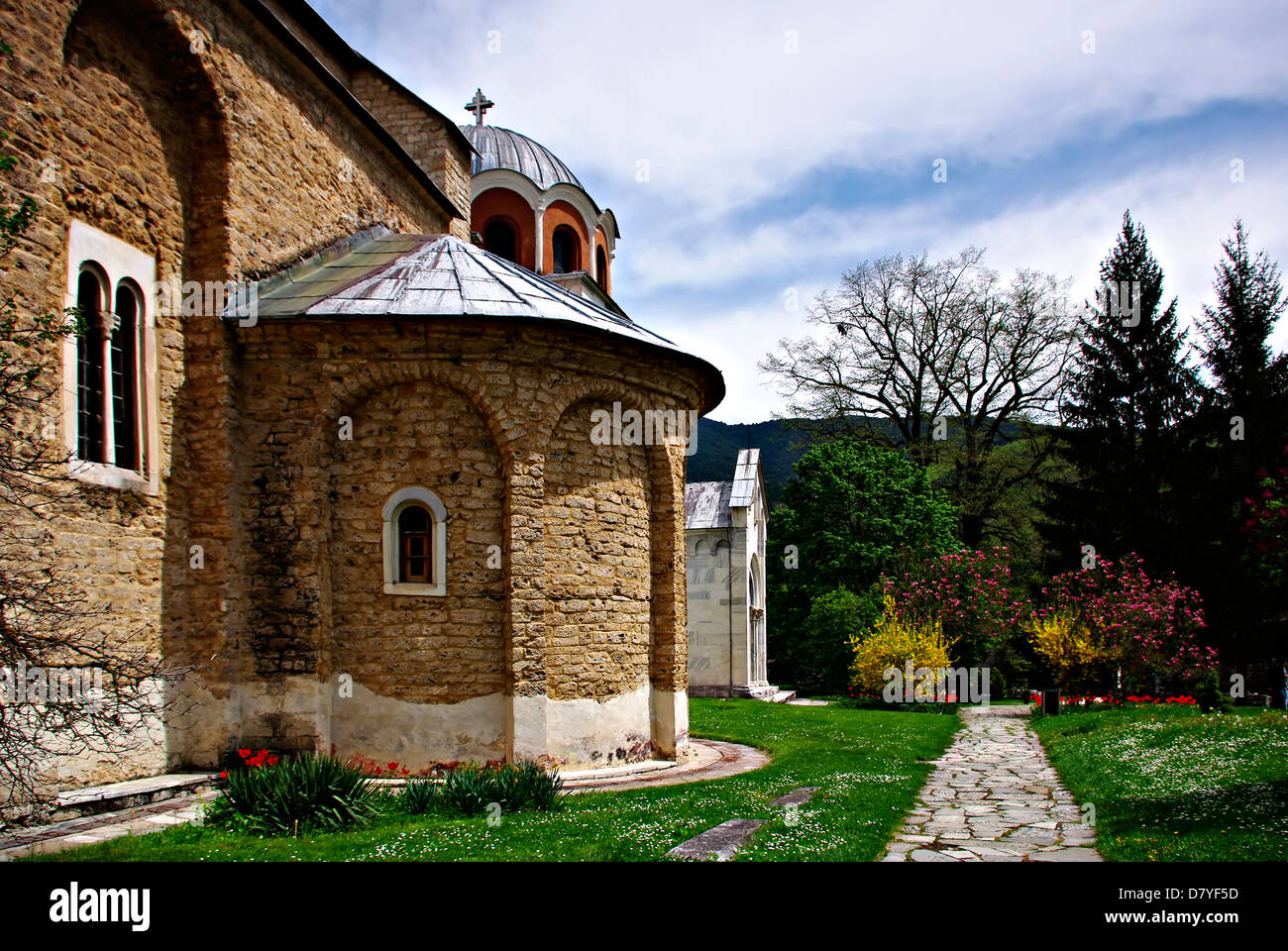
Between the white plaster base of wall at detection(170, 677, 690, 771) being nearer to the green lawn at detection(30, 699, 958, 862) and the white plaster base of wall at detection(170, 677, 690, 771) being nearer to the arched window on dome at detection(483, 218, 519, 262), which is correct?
the green lawn at detection(30, 699, 958, 862)

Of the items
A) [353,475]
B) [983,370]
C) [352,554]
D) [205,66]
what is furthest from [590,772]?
[983,370]

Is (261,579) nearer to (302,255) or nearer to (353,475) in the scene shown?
(353,475)

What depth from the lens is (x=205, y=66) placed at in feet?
33.0

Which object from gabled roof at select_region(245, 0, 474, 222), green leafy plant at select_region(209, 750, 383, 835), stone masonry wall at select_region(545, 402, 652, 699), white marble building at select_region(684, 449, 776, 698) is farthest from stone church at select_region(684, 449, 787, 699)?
green leafy plant at select_region(209, 750, 383, 835)

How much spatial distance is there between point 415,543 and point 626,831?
4741 millimetres

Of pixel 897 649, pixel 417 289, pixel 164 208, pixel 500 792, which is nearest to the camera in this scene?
pixel 500 792

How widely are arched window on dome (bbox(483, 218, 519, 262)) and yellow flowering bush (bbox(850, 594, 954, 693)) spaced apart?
41.7 feet

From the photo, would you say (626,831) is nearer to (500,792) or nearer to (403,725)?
(500,792)

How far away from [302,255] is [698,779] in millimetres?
8046

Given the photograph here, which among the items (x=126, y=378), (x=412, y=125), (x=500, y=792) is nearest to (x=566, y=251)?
(x=412, y=125)

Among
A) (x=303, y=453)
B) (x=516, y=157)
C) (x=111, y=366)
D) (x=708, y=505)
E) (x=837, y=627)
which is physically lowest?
(x=837, y=627)

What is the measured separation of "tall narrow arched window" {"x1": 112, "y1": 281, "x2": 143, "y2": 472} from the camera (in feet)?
30.3

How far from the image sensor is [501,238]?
75.5 feet

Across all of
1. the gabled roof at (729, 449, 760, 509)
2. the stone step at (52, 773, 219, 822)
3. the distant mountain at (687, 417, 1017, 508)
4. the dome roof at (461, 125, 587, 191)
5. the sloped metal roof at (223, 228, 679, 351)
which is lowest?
the stone step at (52, 773, 219, 822)
